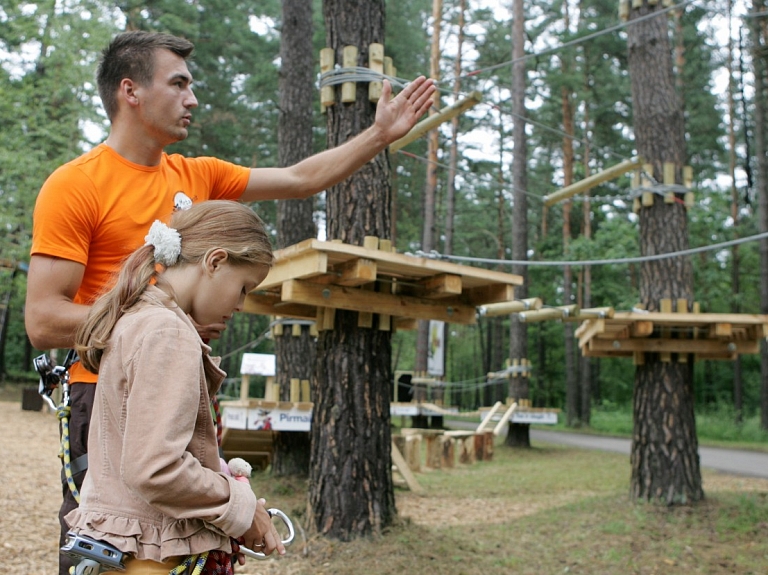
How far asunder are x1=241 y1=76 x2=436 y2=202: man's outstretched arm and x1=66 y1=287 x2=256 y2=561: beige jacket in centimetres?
99

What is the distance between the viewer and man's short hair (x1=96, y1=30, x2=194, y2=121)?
6.99ft

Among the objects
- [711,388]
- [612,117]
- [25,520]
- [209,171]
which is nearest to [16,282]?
[25,520]

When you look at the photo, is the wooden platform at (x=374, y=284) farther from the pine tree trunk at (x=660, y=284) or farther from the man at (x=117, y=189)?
the pine tree trunk at (x=660, y=284)

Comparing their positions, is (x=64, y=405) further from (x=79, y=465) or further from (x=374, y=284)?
(x=374, y=284)

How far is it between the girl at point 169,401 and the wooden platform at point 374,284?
2710mm

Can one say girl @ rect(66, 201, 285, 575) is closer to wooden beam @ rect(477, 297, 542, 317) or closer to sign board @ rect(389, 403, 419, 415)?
wooden beam @ rect(477, 297, 542, 317)

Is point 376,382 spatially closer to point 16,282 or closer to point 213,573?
point 213,573

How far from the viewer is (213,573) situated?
1665 millimetres

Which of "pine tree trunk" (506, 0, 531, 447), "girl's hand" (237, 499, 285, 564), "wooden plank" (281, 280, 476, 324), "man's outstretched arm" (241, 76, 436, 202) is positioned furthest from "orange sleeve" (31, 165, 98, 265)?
"pine tree trunk" (506, 0, 531, 447)

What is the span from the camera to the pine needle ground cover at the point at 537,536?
4.98m

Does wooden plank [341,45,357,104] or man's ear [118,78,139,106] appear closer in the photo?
man's ear [118,78,139,106]

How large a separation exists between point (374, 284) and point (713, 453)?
1246cm

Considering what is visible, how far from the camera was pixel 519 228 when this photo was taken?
1597 cm

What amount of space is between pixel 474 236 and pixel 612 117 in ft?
25.8
